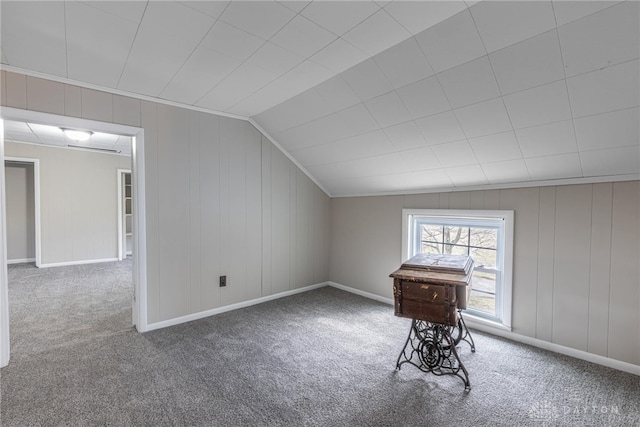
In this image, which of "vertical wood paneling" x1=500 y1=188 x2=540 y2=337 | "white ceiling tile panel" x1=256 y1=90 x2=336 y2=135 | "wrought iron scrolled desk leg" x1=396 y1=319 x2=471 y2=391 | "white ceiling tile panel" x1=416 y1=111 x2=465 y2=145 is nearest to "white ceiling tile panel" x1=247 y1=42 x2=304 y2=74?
"white ceiling tile panel" x1=256 y1=90 x2=336 y2=135

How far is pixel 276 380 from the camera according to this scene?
2.03 m

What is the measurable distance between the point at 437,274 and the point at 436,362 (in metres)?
0.67

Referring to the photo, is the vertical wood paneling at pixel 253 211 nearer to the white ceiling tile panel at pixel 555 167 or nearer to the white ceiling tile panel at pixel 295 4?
the white ceiling tile panel at pixel 295 4

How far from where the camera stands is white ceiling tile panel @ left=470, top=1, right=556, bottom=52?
142cm

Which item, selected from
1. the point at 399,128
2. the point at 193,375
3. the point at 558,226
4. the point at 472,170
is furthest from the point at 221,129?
the point at 558,226

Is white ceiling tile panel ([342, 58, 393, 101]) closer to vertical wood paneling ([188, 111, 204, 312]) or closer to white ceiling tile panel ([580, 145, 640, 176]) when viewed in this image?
white ceiling tile panel ([580, 145, 640, 176])

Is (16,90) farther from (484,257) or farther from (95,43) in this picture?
(484,257)

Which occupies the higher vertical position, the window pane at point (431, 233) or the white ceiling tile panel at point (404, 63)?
the white ceiling tile panel at point (404, 63)

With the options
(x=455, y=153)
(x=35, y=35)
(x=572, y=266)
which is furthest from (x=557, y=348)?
(x=35, y=35)

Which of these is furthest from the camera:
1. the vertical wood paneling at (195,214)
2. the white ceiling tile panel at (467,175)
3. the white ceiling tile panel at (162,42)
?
the vertical wood paneling at (195,214)

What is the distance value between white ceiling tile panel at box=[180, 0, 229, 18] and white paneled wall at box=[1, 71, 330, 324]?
1557mm

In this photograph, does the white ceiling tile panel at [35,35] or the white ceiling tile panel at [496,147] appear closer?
the white ceiling tile panel at [35,35]

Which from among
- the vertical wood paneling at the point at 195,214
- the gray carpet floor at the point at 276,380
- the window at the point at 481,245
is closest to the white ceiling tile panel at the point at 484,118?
the window at the point at 481,245

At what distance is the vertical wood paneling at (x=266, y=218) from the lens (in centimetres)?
358
